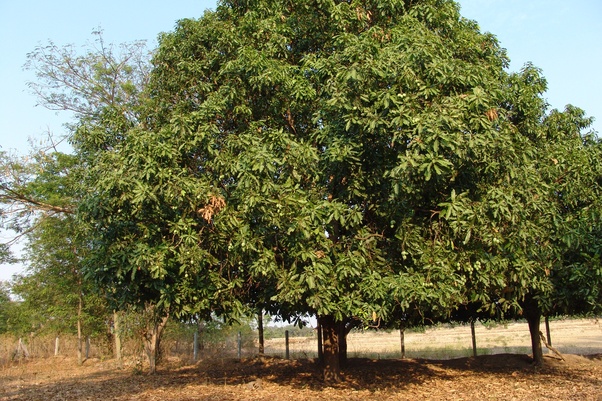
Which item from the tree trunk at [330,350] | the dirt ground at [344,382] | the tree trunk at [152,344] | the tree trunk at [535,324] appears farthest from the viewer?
the tree trunk at [152,344]

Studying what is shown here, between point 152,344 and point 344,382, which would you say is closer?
point 344,382

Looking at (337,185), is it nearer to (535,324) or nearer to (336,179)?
(336,179)

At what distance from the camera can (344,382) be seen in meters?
12.1

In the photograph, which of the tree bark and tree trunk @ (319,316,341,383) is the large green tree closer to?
tree trunk @ (319,316,341,383)

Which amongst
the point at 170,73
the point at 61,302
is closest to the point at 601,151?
the point at 170,73

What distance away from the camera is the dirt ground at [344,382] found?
1077 centimetres

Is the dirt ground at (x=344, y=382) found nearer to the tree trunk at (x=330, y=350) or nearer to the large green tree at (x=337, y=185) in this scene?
the tree trunk at (x=330, y=350)

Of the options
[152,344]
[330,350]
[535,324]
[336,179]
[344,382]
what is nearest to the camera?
[336,179]

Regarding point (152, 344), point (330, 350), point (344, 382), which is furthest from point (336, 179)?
point (152, 344)

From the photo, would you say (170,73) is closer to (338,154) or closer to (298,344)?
(338,154)

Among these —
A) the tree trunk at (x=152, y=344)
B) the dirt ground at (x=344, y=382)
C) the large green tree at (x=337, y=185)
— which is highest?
the large green tree at (x=337, y=185)

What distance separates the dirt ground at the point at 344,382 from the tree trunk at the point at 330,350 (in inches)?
11.7

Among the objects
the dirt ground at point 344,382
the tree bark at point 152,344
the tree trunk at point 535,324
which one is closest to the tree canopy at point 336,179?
the dirt ground at point 344,382

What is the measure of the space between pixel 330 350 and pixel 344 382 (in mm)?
1036
